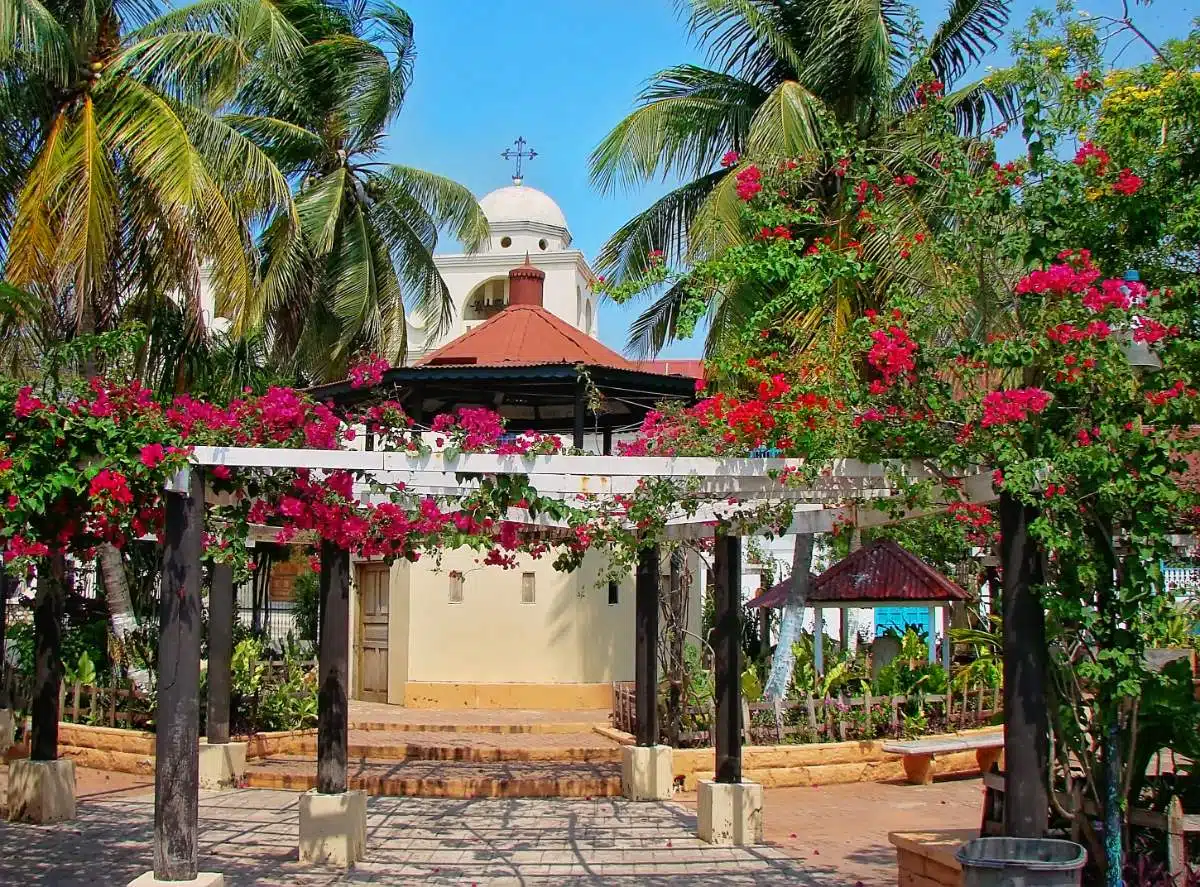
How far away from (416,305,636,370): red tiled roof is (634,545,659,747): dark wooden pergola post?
339cm

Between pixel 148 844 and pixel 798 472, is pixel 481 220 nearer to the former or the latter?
pixel 148 844

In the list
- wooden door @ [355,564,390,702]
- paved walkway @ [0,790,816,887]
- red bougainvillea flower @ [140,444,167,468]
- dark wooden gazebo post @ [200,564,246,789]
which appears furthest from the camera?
wooden door @ [355,564,390,702]

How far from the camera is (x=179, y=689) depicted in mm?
7125

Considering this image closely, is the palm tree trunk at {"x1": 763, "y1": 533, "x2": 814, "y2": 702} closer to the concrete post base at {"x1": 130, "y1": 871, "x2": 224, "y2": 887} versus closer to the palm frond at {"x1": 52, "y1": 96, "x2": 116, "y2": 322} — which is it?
the palm frond at {"x1": 52, "y1": 96, "x2": 116, "y2": 322}

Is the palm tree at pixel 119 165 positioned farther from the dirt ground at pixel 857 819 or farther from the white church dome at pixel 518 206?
the white church dome at pixel 518 206

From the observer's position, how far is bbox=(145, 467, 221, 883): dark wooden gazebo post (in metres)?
7.03

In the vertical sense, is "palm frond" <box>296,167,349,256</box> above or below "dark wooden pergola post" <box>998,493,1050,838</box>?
above

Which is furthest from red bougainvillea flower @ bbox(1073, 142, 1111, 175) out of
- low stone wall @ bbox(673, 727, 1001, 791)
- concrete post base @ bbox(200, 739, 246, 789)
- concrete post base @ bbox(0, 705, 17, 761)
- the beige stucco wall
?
concrete post base @ bbox(0, 705, 17, 761)

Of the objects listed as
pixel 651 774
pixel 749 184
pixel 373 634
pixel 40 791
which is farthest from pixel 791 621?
pixel 749 184

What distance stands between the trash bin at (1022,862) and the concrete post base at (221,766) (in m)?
9.30

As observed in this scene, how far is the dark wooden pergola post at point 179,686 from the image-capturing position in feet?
23.1

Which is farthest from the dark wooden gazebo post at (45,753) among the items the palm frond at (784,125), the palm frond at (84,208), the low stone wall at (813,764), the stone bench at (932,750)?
the palm frond at (784,125)

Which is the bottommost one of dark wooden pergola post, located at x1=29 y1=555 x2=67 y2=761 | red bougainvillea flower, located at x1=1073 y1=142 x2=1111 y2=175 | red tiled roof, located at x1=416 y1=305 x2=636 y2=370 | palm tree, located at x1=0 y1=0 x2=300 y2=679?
dark wooden pergola post, located at x1=29 y1=555 x2=67 y2=761

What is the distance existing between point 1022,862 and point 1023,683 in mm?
889
